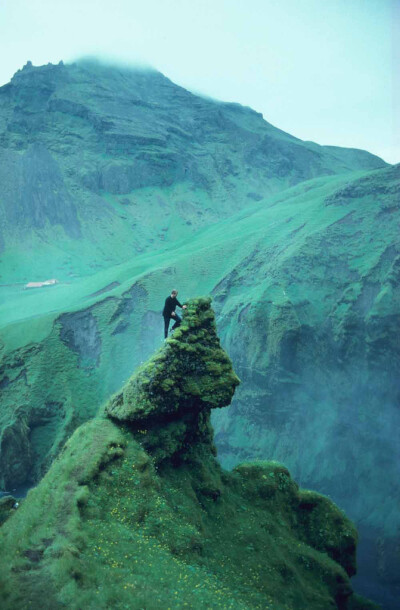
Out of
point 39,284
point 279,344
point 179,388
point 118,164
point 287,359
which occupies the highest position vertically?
point 118,164

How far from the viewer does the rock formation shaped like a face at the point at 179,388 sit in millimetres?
17062

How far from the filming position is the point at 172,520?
15000mm

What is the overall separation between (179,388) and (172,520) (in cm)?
504

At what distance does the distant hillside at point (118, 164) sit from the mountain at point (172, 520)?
82.8m

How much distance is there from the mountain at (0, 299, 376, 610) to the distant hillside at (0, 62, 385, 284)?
272 feet

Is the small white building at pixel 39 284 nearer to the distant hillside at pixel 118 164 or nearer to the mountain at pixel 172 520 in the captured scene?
the distant hillside at pixel 118 164

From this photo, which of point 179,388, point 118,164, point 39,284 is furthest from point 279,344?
point 118,164

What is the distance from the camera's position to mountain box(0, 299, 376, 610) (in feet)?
35.9

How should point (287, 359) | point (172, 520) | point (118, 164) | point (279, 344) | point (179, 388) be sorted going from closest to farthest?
point (172, 520)
point (179, 388)
point (279, 344)
point (287, 359)
point (118, 164)

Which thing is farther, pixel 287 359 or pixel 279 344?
pixel 287 359

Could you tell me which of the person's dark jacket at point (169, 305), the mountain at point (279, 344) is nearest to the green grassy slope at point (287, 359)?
the mountain at point (279, 344)

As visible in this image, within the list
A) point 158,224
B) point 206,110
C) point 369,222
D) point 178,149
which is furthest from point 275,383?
point 206,110

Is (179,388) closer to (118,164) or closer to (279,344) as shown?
(279,344)

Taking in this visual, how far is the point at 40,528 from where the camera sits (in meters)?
12.2
